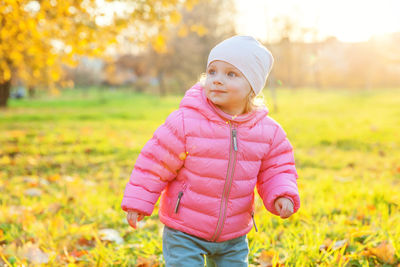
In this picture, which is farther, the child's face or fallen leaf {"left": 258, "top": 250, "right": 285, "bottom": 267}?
fallen leaf {"left": 258, "top": 250, "right": 285, "bottom": 267}

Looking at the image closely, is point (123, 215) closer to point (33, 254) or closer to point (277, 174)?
point (33, 254)

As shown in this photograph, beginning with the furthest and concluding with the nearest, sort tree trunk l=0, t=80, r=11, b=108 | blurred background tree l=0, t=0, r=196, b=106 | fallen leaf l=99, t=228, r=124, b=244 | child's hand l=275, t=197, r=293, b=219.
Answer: tree trunk l=0, t=80, r=11, b=108
blurred background tree l=0, t=0, r=196, b=106
fallen leaf l=99, t=228, r=124, b=244
child's hand l=275, t=197, r=293, b=219

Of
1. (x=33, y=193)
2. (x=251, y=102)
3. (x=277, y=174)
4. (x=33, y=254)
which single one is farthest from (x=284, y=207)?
(x=33, y=193)

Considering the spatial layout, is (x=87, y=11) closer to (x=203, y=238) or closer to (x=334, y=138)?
(x=203, y=238)

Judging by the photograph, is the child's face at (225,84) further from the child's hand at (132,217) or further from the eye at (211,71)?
the child's hand at (132,217)

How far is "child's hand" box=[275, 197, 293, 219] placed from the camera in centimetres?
183

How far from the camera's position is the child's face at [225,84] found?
70.0 inches

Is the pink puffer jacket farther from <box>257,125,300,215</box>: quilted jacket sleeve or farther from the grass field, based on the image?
the grass field

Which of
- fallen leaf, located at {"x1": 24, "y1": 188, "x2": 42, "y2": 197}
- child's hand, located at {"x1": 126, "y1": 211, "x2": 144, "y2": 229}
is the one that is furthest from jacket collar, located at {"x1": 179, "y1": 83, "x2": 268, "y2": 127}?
fallen leaf, located at {"x1": 24, "y1": 188, "x2": 42, "y2": 197}

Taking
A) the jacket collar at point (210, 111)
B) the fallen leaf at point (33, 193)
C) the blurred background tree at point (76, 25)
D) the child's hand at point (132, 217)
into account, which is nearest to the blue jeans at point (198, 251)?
the child's hand at point (132, 217)

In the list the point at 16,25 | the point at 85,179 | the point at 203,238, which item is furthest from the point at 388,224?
the point at 16,25

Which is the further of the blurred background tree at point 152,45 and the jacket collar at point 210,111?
the blurred background tree at point 152,45

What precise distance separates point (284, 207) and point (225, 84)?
71 cm

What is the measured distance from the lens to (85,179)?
14.9 feet
